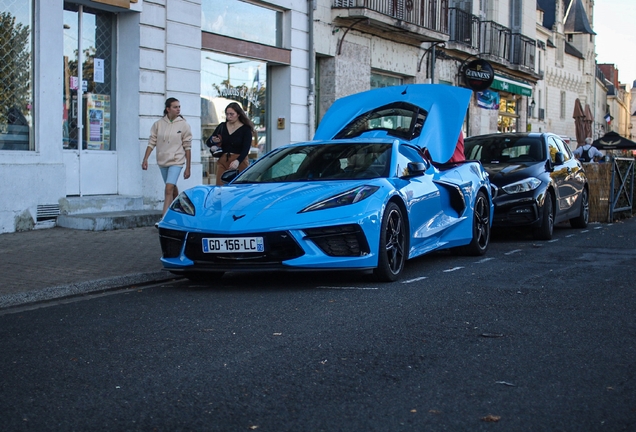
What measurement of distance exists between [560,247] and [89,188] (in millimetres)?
6848

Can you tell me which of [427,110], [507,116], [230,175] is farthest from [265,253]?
[507,116]

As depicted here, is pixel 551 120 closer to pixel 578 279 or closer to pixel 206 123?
pixel 206 123

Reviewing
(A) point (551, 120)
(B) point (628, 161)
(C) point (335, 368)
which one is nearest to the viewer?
(C) point (335, 368)

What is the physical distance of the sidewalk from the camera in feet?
24.6

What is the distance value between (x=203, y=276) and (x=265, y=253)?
3.60 ft

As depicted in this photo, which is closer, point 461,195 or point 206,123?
point 461,195

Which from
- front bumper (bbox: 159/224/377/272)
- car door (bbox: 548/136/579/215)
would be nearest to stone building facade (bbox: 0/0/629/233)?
car door (bbox: 548/136/579/215)

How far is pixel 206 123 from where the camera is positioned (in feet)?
53.6

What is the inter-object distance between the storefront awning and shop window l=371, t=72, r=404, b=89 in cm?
742

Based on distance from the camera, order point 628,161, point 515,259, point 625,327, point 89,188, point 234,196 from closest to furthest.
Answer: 1. point 625,327
2. point 234,196
3. point 515,259
4. point 89,188
5. point 628,161

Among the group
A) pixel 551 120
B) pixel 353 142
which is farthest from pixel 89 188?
pixel 551 120

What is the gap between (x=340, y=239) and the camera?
24.2ft

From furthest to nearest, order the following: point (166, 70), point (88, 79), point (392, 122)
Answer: point (166, 70) < point (88, 79) < point (392, 122)

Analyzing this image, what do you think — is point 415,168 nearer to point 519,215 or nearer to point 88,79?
point 519,215
